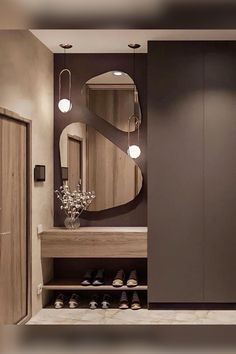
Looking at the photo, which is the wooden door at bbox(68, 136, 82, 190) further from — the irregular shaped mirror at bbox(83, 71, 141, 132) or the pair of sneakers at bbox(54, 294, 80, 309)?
the pair of sneakers at bbox(54, 294, 80, 309)

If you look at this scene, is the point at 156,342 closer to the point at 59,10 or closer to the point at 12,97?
the point at 59,10

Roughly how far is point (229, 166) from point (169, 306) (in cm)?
103

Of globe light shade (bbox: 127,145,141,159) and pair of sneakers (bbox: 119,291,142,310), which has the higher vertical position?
globe light shade (bbox: 127,145,141,159)

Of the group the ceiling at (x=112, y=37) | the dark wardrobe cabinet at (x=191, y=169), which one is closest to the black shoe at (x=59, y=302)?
the dark wardrobe cabinet at (x=191, y=169)

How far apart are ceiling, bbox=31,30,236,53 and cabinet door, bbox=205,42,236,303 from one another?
0.49ft

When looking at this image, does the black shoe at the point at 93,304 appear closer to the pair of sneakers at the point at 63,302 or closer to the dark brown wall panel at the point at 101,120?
the pair of sneakers at the point at 63,302

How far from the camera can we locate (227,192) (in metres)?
3.05

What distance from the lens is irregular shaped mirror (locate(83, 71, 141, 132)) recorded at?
3.40 meters

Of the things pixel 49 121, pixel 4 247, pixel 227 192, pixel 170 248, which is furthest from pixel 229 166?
pixel 4 247

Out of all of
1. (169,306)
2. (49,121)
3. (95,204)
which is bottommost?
(169,306)

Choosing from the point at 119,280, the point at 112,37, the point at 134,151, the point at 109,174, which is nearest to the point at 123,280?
the point at 119,280

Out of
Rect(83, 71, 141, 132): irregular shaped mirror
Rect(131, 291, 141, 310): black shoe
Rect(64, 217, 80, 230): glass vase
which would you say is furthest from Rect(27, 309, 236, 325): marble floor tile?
Rect(83, 71, 141, 132): irregular shaped mirror

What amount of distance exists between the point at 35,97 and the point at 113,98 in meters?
0.70

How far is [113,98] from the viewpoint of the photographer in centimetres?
344
